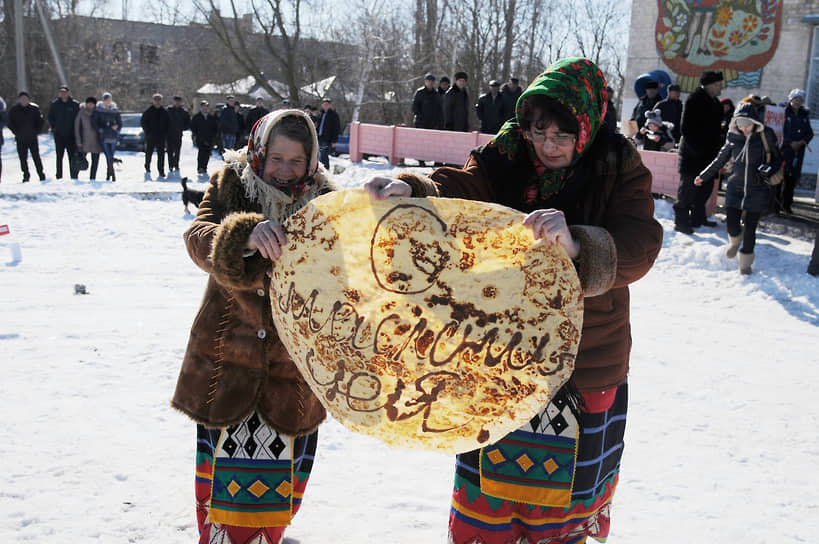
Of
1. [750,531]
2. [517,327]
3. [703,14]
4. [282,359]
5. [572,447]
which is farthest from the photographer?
[703,14]

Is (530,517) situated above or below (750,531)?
above

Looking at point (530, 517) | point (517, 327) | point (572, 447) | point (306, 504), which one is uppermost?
point (517, 327)

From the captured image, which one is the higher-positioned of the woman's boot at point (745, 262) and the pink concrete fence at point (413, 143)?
the pink concrete fence at point (413, 143)

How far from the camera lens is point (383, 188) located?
74.3 inches

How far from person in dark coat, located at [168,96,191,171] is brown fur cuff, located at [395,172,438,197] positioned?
13.8 meters

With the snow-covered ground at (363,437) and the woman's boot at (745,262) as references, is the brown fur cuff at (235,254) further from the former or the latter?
the woman's boot at (745,262)

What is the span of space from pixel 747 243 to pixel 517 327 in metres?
6.50

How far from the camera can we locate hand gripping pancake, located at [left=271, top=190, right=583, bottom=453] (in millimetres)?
1794

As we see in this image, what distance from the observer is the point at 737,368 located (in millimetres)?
5117

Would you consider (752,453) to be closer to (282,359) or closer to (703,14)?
(282,359)

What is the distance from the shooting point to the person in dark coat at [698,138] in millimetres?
8602

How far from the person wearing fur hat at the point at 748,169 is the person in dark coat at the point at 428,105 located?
28.3 feet

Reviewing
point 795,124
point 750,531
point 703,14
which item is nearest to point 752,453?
point 750,531

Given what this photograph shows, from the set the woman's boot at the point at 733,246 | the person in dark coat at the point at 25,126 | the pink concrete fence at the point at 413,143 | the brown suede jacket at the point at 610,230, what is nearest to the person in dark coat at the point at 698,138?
the woman's boot at the point at 733,246
